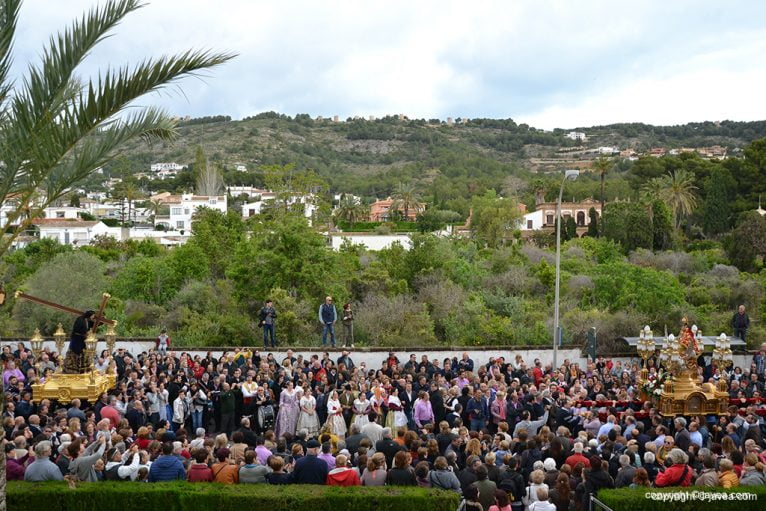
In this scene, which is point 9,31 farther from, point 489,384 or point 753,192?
point 753,192

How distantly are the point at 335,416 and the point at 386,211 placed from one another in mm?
86881

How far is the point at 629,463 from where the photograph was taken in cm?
1026

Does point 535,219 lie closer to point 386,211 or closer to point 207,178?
point 386,211

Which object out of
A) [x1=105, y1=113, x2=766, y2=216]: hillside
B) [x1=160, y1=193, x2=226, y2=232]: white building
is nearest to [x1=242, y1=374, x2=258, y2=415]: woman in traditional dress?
[x1=160, y1=193, x2=226, y2=232]: white building

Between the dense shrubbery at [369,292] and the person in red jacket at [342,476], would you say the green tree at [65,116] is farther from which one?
the dense shrubbery at [369,292]

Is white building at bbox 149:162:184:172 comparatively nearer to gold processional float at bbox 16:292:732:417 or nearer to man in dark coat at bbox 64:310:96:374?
man in dark coat at bbox 64:310:96:374

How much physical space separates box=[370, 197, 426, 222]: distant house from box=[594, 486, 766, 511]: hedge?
274 ft

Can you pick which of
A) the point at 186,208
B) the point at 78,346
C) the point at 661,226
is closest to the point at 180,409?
the point at 78,346

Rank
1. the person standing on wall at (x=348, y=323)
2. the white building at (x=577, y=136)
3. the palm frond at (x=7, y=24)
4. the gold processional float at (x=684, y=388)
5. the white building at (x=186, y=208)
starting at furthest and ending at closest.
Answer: the white building at (x=577, y=136) → the white building at (x=186, y=208) → the person standing on wall at (x=348, y=323) → the gold processional float at (x=684, y=388) → the palm frond at (x=7, y=24)

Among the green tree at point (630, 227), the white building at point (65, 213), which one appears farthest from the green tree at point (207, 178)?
the green tree at point (630, 227)

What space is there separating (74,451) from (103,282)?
2495cm

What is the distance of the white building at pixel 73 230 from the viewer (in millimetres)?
72875

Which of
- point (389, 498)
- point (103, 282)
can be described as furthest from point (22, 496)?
point (103, 282)

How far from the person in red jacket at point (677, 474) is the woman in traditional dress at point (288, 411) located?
301 inches
